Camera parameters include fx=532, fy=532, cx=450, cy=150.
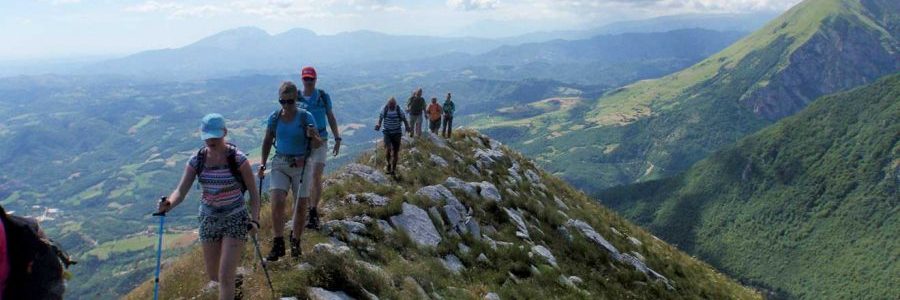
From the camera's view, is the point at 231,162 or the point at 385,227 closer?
the point at 231,162

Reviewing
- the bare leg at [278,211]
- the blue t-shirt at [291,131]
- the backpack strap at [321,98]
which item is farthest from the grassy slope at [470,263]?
the backpack strap at [321,98]

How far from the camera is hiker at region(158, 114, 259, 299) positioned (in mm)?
8016

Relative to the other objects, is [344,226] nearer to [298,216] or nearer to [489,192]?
[298,216]

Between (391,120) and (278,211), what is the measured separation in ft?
31.6

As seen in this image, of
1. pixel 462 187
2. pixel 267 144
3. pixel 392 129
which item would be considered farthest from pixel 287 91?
pixel 462 187

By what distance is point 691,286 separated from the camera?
19.7 metres

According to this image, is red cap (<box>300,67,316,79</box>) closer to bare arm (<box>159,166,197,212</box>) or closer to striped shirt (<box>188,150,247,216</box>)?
striped shirt (<box>188,150,247,216</box>)

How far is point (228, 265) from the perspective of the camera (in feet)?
26.1

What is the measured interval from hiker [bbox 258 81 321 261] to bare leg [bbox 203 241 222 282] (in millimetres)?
1987

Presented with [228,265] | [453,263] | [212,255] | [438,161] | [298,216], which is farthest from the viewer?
[438,161]

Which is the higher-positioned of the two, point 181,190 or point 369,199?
point 181,190

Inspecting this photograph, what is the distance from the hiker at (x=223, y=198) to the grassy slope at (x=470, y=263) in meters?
1.18

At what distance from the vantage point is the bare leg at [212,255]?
833 centimetres

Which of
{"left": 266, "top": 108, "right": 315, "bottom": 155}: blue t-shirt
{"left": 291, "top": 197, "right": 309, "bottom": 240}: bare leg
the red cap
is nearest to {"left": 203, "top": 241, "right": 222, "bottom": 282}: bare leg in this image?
{"left": 291, "top": 197, "right": 309, "bottom": 240}: bare leg
